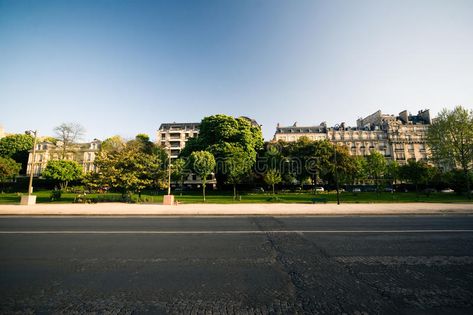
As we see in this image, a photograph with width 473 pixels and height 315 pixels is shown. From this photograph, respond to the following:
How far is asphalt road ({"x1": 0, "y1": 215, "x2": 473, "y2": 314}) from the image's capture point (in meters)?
3.39

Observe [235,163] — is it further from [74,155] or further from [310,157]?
[74,155]

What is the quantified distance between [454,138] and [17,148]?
11601 centimetres

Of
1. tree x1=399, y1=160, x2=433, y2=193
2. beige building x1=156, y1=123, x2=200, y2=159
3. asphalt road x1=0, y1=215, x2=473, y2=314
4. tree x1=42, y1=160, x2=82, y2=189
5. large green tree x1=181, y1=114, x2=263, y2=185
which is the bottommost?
asphalt road x1=0, y1=215, x2=473, y2=314

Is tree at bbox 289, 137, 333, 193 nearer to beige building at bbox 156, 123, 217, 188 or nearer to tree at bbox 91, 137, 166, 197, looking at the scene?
tree at bbox 91, 137, 166, 197

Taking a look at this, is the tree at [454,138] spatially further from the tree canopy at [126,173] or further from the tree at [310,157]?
the tree canopy at [126,173]

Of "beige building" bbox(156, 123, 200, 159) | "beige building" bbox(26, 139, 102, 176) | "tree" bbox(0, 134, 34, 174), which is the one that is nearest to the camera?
"beige building" bbox(26, 139, 102, 176)

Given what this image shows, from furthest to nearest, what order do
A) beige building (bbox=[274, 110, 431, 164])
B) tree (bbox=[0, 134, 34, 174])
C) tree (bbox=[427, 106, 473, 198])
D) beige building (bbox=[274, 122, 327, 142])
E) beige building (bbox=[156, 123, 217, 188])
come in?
beige building (bbox=[274, 122, 327, 142]), beige building (bbox=[156, 123, 217, 188]), beige building (bbox=[274, 110, 431, 164]), tree (bbox=[0, 134, 34, 174]), tree (bbox=[427, 106, 473, 198])

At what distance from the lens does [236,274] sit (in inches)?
182

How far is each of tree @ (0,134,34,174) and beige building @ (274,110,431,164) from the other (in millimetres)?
86072

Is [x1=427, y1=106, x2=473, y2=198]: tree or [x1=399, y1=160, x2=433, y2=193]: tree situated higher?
[x1=427, y1=106, x2=473, y2=198]: tree

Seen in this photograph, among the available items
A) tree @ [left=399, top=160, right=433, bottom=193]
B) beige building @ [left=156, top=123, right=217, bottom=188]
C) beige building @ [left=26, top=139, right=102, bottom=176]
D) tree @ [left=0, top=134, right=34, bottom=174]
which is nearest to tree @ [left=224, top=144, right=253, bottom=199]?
tree @ [left=399, top=160, right=433, bottom=193]

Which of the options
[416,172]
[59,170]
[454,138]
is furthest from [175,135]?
[454,138]

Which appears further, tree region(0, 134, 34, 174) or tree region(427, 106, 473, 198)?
tree region(0, 134, 34, 174)

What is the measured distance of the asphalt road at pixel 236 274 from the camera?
3391mm
